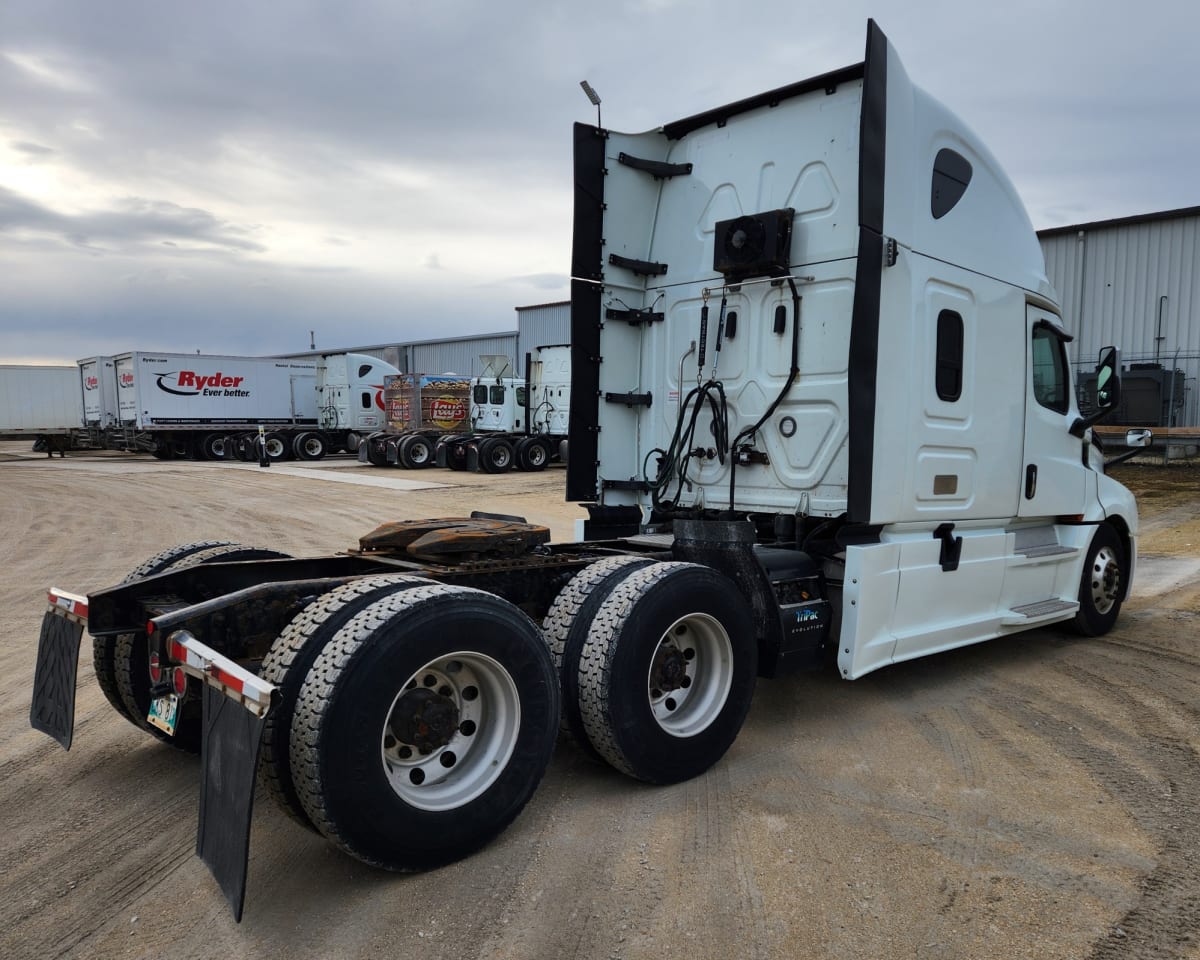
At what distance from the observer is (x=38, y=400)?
35625mm

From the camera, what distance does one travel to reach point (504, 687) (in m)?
3.25

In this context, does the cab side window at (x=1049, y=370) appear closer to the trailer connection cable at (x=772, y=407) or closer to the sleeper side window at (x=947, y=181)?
the sleeper side window at (x=947, y=181)

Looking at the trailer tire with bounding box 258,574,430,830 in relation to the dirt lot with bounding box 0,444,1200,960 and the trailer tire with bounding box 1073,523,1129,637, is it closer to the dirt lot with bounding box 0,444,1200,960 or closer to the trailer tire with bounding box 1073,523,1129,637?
the dirt lot with bounding box 0,444,1200,960

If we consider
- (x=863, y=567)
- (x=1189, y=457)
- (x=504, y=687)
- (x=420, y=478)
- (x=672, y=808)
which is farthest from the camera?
(x=420, y=478)

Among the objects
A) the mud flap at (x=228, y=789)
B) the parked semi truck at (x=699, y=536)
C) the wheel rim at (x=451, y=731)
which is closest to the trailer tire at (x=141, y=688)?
the parked semi truck at (x=699, y=536)

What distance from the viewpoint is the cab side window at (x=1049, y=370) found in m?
5.76

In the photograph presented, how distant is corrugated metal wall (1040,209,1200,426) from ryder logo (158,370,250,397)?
27344 millimetres

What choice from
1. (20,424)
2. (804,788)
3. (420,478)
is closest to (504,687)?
(804,788)

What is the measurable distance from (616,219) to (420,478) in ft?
59.2

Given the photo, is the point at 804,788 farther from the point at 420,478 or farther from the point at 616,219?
the point at 420,478

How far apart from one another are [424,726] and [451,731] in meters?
0.12

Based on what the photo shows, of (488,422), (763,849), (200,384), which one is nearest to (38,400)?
(200,384)

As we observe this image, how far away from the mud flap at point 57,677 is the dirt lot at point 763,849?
27cm

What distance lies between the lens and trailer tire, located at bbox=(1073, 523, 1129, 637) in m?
6.38
